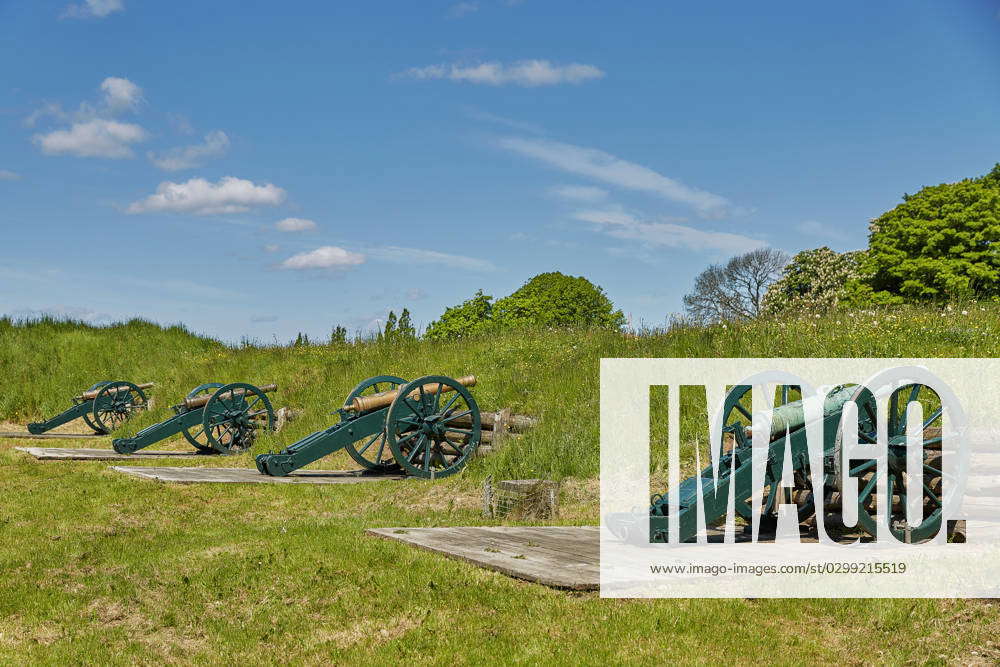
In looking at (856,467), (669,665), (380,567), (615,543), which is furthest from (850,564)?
(380,567)

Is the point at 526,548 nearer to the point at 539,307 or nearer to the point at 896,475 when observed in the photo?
the point at 896,475

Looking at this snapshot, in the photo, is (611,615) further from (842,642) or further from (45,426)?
(45,426)

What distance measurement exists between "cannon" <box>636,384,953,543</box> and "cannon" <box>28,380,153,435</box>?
1708 cm

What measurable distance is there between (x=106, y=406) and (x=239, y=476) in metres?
10.4

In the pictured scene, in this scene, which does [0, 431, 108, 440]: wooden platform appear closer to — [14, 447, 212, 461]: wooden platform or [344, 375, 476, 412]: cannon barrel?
[14, 447, 212, 461]: wooden platform

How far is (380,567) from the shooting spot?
6.61 meters

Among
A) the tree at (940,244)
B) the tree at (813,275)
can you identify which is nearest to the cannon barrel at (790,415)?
the tree at (940,244)

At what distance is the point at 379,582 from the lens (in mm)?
6254

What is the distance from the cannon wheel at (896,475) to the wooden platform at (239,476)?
6.98m

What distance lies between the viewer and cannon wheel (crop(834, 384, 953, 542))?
7.29 m

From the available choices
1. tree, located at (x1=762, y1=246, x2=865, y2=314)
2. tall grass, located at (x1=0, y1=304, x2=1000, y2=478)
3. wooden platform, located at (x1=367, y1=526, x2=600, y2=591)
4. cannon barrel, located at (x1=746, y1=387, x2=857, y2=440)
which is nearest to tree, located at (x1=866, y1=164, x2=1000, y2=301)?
tree, located at (x1=762, y1=246, x2=865, y2=314)

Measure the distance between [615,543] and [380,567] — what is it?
1945mm

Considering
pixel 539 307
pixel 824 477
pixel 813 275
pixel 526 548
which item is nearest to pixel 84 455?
pixel 526 548

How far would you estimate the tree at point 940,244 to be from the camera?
115ft
